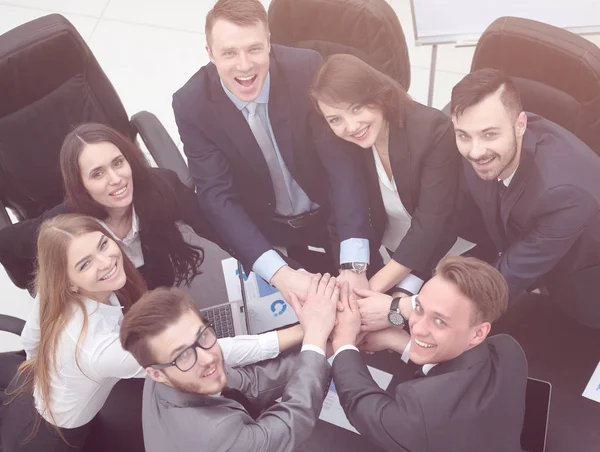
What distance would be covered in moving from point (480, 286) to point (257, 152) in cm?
98

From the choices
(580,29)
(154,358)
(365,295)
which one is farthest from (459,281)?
(580,29)

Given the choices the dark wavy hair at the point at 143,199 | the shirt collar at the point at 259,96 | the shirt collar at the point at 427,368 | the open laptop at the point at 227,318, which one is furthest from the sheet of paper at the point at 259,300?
the shirt collar at the point at 259,96

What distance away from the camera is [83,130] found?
6.80 ft

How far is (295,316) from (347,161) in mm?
614

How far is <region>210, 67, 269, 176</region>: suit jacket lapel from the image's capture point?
209 cm

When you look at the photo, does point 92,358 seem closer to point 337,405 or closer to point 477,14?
point 337,405

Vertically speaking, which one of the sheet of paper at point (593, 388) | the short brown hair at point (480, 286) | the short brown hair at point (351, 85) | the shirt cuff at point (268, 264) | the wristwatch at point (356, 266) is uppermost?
the short brown hair at point (351, 85)

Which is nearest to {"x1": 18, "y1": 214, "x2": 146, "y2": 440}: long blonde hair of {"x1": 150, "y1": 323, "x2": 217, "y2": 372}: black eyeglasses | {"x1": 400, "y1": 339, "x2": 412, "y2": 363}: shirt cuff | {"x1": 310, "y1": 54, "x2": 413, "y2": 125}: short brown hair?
{"x1": 150, "y1": 323, "x2": 217, "y2": 372}: black eyeglasses

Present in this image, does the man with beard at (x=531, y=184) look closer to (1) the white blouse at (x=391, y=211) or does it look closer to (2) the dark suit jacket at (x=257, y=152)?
(1) the white blouse at (x=391, y=211)

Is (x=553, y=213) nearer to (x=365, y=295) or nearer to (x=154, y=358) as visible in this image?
(x=365, y=295)

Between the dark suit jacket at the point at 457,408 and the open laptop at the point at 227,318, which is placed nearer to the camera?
the dark suit jacket at the point at 457,408

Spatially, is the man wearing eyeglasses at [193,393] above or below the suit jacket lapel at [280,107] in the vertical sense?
below

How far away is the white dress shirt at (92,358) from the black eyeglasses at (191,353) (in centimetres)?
21

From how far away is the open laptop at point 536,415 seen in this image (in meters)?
1.64
